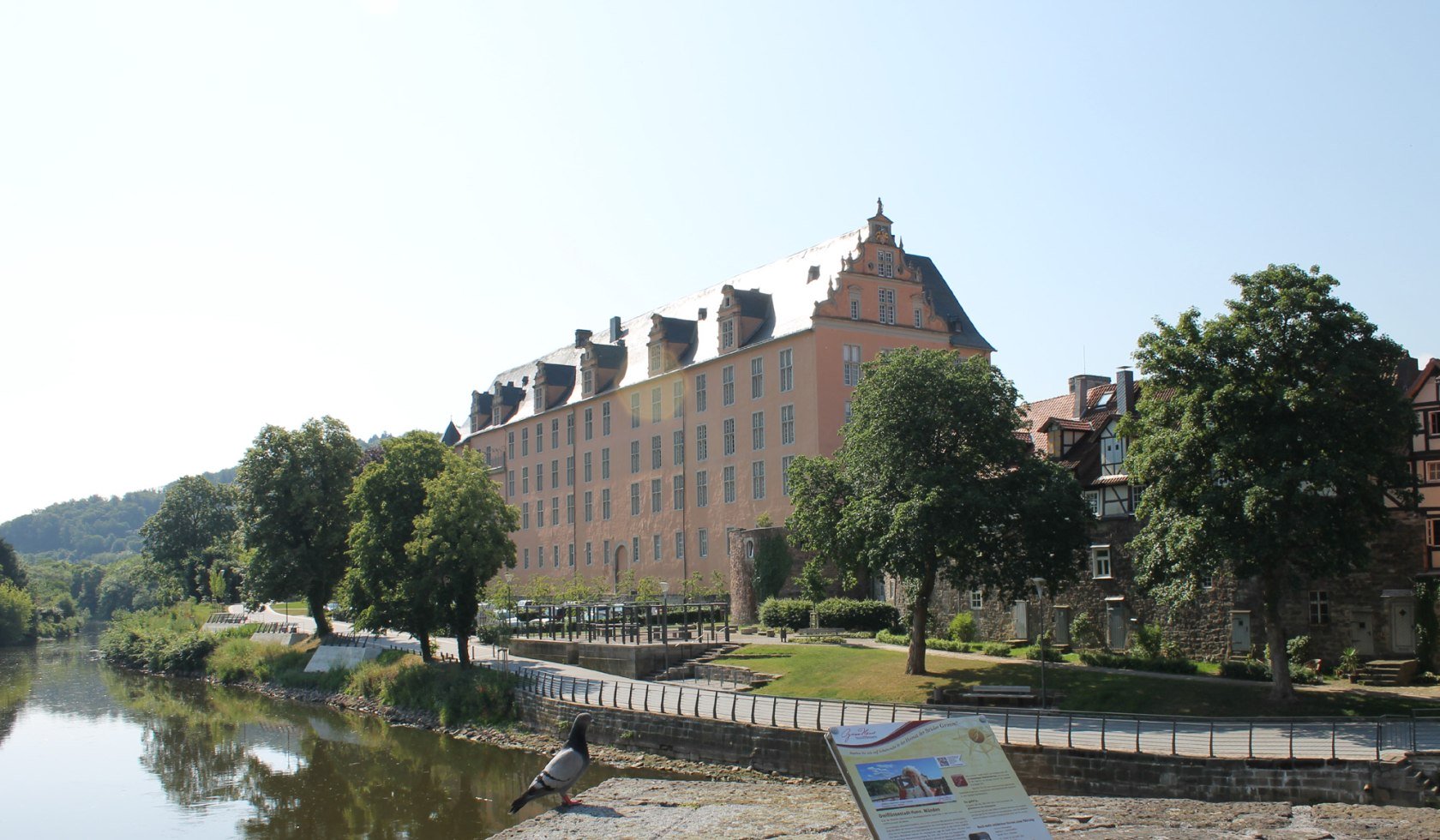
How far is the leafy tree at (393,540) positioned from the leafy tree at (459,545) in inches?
26.7

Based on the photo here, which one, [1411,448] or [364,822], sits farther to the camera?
[1411,448]

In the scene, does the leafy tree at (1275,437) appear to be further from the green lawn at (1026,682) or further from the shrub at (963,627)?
the shrub at (963,627)

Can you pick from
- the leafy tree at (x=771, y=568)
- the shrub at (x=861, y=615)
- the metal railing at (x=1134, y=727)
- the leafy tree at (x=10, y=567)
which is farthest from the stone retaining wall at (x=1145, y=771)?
the leafy tree at (x=10, y=567)

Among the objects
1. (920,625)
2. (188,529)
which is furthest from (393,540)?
(188,529)

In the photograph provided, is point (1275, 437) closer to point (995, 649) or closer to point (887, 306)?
point (995, 649)

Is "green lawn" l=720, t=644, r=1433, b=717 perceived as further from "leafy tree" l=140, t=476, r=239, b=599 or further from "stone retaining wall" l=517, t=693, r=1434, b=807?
"leafy tree" l=140, t=476, r=239, b=599

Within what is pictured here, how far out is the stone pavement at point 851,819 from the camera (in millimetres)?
18469

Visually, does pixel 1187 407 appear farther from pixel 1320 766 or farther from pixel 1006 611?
pixel 1006 611

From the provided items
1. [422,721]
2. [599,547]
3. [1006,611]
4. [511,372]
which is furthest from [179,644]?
[1006,611]

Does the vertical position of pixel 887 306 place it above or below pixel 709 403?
above

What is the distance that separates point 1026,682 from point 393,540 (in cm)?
2629

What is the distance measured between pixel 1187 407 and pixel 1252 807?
38.3 feet

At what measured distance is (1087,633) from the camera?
40000mm

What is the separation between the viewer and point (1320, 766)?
21703mm
